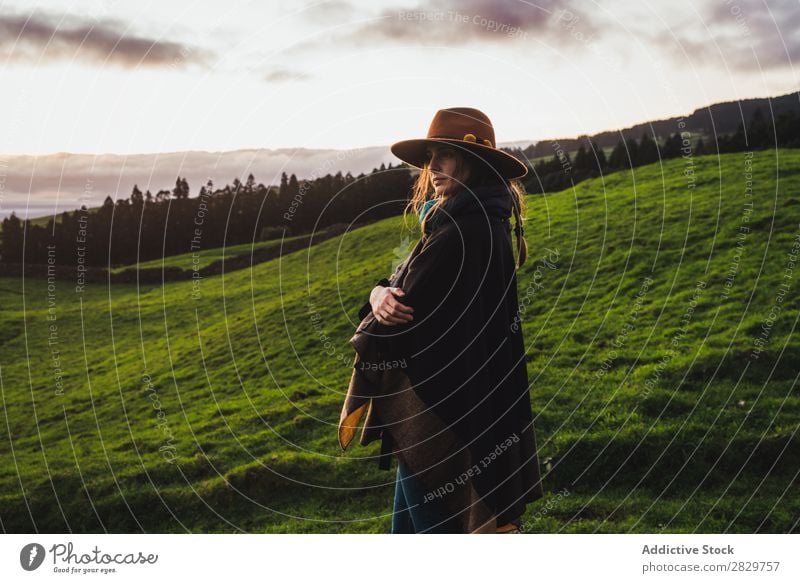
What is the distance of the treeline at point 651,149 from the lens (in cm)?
1661

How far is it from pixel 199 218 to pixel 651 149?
36.9ft

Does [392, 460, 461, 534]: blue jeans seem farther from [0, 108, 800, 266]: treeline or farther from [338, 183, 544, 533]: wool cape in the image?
[0, 108, 800, 266]: treeline

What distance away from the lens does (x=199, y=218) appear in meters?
13.2

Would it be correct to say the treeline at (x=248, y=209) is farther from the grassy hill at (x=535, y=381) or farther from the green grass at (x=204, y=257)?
the grassy hill at (x=535, y=381)

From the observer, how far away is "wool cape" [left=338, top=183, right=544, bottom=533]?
3771 mm

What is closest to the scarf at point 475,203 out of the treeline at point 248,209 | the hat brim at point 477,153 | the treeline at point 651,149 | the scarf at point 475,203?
the scarf at point 475,203

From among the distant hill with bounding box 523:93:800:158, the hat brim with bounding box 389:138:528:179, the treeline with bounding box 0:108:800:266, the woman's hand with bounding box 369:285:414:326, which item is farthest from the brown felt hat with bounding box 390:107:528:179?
the distant hill with bounding box 523:93:800:158

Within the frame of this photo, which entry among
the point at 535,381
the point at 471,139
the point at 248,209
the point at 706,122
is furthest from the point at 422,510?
the point at 706,122

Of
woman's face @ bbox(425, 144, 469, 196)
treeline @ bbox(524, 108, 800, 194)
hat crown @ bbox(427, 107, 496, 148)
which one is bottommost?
woman's face @ bbox(425, 144, 469, 196)

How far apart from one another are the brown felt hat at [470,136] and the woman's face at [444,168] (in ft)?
0.16

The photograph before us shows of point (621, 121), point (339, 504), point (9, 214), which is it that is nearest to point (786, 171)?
point (621, 121)

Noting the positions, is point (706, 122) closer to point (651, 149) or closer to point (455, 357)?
point (651, 149)

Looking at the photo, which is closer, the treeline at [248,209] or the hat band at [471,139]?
the hat band at [471,139]

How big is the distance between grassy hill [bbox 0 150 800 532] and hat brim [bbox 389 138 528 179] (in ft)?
4.67
